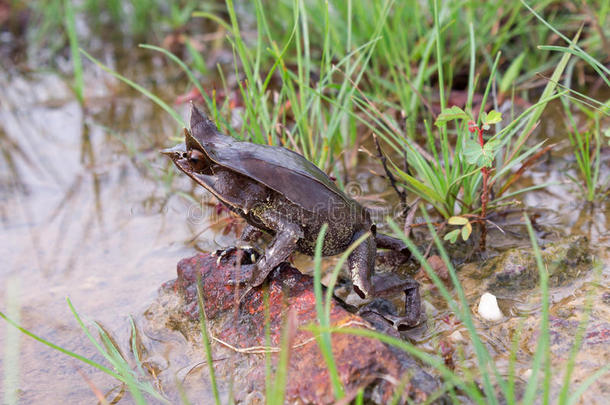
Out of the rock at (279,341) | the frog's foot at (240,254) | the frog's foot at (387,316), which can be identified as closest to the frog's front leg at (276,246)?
the rock at (279,341)

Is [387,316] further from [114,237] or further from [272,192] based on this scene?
[114,237]

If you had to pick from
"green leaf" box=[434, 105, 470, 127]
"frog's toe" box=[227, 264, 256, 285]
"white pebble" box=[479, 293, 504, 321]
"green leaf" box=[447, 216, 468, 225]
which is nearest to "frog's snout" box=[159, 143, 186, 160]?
"frog's toe" box=[227, 264, 256, 285]

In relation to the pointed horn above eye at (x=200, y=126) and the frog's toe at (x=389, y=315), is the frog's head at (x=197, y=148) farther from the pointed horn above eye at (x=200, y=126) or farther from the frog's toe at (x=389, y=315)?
the frog's toe at (x=389, y=315)

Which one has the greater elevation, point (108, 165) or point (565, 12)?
point (565, 12)

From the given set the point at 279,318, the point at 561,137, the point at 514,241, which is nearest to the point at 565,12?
the point at 561,137

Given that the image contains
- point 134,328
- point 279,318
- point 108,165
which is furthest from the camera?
point 108,165

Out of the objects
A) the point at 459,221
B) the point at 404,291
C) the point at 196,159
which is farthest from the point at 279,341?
the point at 459,221

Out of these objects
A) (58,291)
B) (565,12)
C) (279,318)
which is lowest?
(58,291)

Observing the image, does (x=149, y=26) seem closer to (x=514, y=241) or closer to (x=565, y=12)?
(x=565, y=12)

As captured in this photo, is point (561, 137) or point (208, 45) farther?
point (208, 45)
